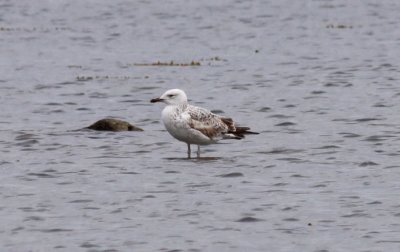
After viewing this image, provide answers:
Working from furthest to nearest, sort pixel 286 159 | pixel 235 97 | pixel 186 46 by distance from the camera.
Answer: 1. pixel 186 46
2. pixel 235 97
3. pixel 286 159

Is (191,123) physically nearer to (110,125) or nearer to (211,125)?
(211,125)

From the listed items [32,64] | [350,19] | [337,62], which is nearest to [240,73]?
[337,62]

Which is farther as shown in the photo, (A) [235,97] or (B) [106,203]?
(A) [235,97]

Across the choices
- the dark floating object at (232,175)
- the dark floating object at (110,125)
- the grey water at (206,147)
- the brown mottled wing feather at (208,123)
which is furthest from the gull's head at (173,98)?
the dark floating object at (110,125)

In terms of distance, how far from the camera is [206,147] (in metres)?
28.8

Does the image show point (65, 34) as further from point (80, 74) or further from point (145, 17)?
point (80, 74)

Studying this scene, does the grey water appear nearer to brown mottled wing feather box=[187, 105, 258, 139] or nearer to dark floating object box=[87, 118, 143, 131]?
dark floating object box=[87, 118, 143, 131]

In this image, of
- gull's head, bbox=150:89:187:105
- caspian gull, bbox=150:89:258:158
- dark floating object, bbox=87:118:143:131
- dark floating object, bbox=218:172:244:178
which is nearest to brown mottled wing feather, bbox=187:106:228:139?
caspian gull, bbox=150:89:258:158

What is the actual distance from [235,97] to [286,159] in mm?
A: 11148

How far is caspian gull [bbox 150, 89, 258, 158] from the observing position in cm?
2600

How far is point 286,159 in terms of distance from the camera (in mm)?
26453

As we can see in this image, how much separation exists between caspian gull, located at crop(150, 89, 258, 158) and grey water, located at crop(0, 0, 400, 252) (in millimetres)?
475

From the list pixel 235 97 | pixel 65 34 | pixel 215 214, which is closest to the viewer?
pixel 215 214

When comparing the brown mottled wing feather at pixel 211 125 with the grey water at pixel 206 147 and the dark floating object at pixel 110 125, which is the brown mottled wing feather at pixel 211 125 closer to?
the grey water at pixel 206 147
